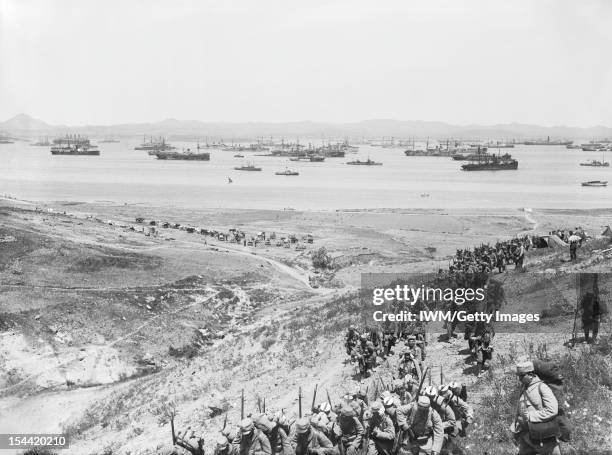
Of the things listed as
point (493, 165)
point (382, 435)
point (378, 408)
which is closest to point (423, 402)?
point (382, 435)

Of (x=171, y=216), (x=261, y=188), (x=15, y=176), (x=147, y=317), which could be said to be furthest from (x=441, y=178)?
(x=147, y=317)

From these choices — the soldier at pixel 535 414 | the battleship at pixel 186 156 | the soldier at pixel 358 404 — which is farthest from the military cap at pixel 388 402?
the battleship at pixel 186 156

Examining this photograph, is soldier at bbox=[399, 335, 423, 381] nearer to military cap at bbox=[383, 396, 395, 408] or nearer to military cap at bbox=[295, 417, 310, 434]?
military cap at bbox=[383, 396, 395, 408]

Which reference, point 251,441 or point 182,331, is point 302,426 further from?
point 182,331

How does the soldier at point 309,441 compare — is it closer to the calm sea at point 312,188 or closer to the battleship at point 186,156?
the calm sea at point 312,188

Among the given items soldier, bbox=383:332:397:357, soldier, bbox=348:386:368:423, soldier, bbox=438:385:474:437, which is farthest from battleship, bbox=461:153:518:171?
soldier, bbox=438:385:474:437

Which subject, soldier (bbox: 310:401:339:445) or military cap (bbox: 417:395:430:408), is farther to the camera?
soldier (bbox: 310:401:339:445)

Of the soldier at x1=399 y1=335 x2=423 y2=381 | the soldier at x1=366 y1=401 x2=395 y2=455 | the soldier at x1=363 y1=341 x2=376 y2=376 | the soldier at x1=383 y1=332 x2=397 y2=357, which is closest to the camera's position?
the soldier at x1=366 y1=401 x2=395 y2=455

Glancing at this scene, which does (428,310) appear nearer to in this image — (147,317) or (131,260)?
(147,317)
